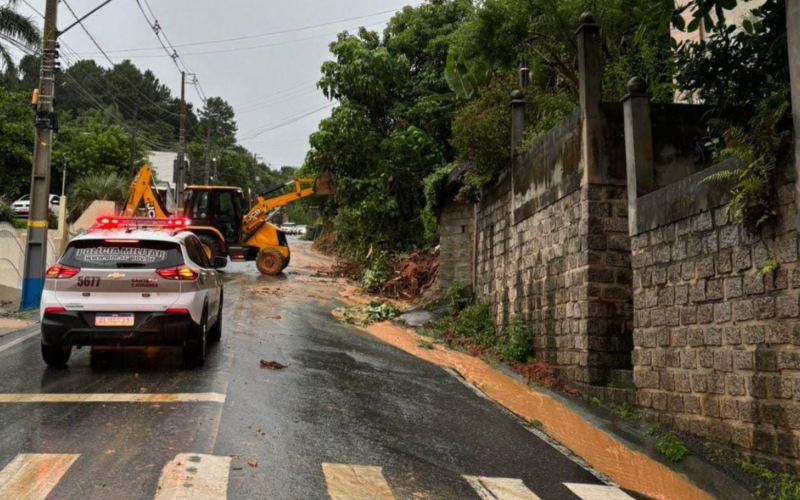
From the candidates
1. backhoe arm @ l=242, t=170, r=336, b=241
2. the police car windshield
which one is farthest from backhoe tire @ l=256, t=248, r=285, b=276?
the police car windshield

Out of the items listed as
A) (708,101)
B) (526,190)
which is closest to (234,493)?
(708,101)

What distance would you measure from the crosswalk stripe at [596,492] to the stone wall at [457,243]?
11955 millimetres

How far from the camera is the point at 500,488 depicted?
543cm

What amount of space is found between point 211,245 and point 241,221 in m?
2.34

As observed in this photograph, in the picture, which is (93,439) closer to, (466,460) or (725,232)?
(466,460)

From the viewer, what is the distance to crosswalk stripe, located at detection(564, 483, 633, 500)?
5.51 meters

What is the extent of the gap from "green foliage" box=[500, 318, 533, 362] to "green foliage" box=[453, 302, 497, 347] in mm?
1323

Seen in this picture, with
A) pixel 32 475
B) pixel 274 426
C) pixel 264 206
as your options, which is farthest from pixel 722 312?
pixel 264 206

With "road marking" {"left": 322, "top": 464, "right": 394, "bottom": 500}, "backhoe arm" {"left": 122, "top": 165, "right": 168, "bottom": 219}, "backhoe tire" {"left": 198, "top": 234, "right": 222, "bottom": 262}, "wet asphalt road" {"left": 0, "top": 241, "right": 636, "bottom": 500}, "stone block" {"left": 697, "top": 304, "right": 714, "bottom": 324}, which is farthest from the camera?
"backhoe tire" {"left": 198, "top": 234, "right": 222, "bottom": 262}

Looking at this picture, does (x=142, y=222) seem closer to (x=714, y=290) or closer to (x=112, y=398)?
(x=112, y=398)

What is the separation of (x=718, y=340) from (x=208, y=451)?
4.98 m

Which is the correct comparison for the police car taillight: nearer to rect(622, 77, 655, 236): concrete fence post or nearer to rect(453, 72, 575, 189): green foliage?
rect(622, 77, 655, 236): concrete fence post

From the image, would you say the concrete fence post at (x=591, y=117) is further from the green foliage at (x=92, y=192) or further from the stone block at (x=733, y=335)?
the green foliage at (x=92, y=192)

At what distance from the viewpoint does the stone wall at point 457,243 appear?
59.2ft
